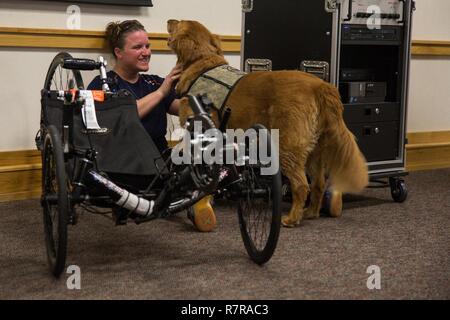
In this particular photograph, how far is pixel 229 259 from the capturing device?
223 cm

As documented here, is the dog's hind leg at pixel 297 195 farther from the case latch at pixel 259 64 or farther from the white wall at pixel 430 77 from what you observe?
the white wall at pixel 430 77

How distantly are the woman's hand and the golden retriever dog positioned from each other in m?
0.03

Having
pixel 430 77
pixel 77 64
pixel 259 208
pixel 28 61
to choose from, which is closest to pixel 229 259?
pixel 259 208

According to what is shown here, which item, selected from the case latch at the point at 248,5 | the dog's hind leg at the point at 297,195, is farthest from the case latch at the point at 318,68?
the dog's hind leg at the point at 297,195

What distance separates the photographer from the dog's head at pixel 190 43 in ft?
8.95

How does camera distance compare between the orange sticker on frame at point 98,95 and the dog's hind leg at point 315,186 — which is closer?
the orange sticker on frame at point 98,95

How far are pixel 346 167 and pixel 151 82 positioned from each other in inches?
42.9

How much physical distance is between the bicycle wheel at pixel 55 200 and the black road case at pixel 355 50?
1354 mm

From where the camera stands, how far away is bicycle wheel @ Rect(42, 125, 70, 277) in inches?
73.4

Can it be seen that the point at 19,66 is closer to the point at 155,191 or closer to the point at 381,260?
the point at 155,191

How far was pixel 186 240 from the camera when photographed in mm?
2480

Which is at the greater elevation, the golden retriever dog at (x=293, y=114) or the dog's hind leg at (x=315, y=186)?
the golden retriever dog at (x=293, y=114)

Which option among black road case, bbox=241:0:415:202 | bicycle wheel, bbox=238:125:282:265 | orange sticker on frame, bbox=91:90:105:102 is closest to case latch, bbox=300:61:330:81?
black road case, bbox=241:0:415:202

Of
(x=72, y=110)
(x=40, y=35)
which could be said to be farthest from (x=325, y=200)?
(x=40, y=35)
